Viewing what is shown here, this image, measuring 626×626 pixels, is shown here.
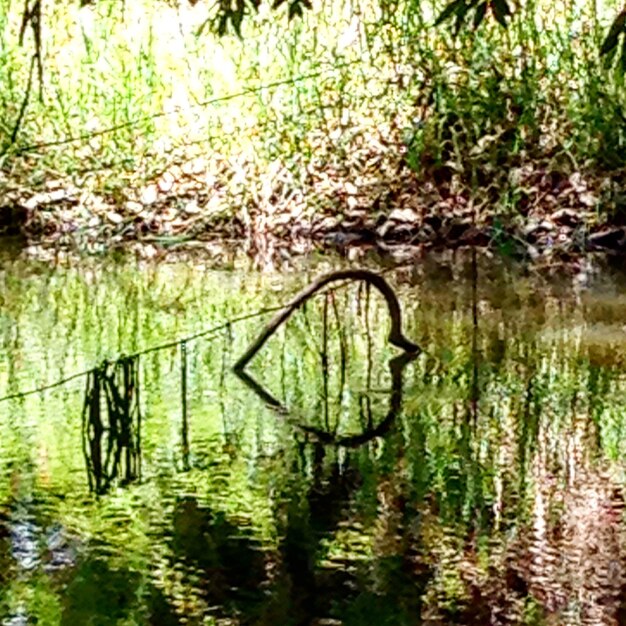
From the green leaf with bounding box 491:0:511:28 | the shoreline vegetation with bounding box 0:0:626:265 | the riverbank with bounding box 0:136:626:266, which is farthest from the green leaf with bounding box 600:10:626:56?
the shoreline vegetation with bounding box 0:0:626:265

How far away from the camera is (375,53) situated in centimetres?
1037

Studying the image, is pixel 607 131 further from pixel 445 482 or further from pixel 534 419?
pixel 445 482

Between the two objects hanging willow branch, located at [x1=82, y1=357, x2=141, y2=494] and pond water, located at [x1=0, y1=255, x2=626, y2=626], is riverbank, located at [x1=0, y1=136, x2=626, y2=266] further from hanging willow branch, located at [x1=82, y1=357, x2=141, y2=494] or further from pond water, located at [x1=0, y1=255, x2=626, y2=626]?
hanging willow branch, located at [x1=82, y1=357, x2=141, y2=494]

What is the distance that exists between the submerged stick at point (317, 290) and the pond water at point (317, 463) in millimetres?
55

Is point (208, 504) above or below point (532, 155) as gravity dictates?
below

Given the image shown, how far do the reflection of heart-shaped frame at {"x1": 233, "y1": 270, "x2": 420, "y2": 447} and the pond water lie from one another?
0.6 inches

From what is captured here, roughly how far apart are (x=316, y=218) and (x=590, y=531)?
5.50 metres

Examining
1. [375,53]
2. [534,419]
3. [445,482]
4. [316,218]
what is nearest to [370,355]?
[534,419]

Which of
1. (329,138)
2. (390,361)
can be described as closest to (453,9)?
(390,361)

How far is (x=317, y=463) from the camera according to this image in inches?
199

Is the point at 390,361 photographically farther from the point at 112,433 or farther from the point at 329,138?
the point at 329,138

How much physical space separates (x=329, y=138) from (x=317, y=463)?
5321mm

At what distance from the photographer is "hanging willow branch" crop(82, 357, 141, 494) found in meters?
4.91

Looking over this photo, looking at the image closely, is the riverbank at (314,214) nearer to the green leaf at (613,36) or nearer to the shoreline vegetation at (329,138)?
the shoreline vegetation at (329,138)
